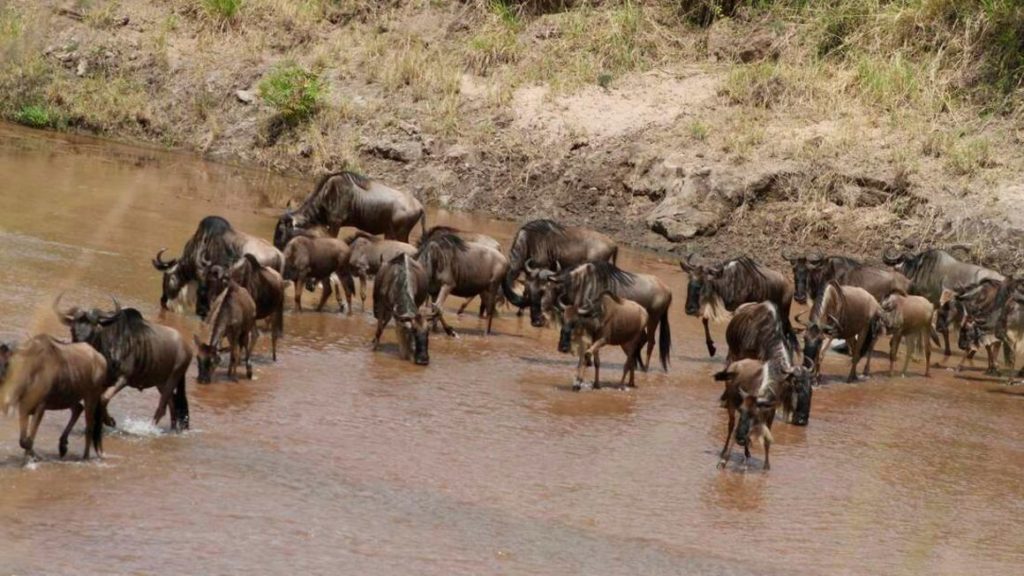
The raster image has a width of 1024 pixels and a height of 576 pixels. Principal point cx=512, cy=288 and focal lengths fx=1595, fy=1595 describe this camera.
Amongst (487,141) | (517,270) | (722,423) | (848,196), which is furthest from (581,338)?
(487,141)

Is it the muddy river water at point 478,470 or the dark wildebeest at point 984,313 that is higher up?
the dark wildebeest at point 984,313

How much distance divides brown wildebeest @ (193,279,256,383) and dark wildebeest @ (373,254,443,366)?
183cm

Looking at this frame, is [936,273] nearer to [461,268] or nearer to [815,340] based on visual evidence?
[815,340]

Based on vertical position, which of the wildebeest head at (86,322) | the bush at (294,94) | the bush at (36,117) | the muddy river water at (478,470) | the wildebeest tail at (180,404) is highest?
the bush at (294,94)

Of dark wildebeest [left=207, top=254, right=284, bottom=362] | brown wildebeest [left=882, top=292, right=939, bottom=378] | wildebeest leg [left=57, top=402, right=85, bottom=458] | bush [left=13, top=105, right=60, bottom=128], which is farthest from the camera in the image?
bush [left=13, top=105, right=60, bottom=128]

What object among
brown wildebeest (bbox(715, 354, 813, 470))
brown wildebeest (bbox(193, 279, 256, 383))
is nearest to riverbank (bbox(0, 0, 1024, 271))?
brown wildebeest (bbox(715, 354, 813, 470))

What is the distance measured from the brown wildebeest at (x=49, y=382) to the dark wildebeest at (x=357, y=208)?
8.82m

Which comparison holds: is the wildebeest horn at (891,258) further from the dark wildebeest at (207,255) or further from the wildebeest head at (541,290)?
the dark wildebeest at (207,255)

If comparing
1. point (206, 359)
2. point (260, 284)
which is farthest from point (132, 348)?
point (260, 284)

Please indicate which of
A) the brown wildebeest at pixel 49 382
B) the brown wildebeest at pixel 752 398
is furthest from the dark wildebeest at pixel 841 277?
the brown wildebeest at pixel 49 382

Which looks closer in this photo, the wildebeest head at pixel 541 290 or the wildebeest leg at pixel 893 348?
the wildebeest head at pixel 541 290

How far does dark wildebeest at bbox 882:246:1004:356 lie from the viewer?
18.4 m

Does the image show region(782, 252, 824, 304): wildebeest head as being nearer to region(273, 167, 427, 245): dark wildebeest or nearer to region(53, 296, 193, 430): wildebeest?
region(273, 167, 427, 245): dark wildebeest

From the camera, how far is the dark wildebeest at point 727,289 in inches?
630
